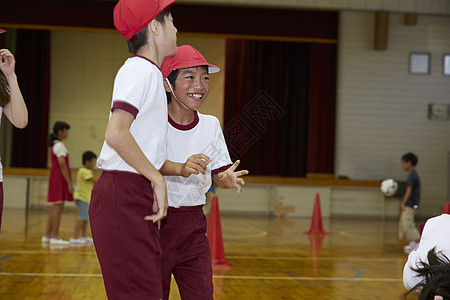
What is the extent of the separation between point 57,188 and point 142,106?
17.8 ft

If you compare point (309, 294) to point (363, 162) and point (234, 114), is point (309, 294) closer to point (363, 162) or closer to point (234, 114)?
point (363, 162)

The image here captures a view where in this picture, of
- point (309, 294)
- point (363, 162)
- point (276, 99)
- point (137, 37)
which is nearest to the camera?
point (137, 37)

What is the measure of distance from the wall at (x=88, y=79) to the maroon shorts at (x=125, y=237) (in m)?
12.8

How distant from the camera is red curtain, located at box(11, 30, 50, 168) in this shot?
13.7 metres

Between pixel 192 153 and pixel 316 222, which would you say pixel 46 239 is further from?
pixel 192 153

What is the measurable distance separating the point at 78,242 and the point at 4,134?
25.1ft

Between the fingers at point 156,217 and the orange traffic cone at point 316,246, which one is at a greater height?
the fingers at point 156,217

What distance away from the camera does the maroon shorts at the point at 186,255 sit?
2326mm

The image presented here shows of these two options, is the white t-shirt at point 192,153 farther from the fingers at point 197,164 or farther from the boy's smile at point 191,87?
the fingers at point 197,164

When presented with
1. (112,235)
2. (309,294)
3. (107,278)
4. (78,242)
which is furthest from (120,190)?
(78,242)

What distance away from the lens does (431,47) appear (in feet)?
40.3

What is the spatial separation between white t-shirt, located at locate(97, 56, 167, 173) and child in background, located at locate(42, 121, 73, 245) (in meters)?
5.20

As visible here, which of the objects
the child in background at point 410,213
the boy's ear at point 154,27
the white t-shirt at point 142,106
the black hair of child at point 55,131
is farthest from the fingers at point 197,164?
the child in background at point 410,213

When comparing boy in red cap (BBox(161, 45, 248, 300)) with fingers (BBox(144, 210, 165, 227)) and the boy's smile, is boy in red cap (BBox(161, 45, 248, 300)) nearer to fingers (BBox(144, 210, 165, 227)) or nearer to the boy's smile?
the boy's smile
